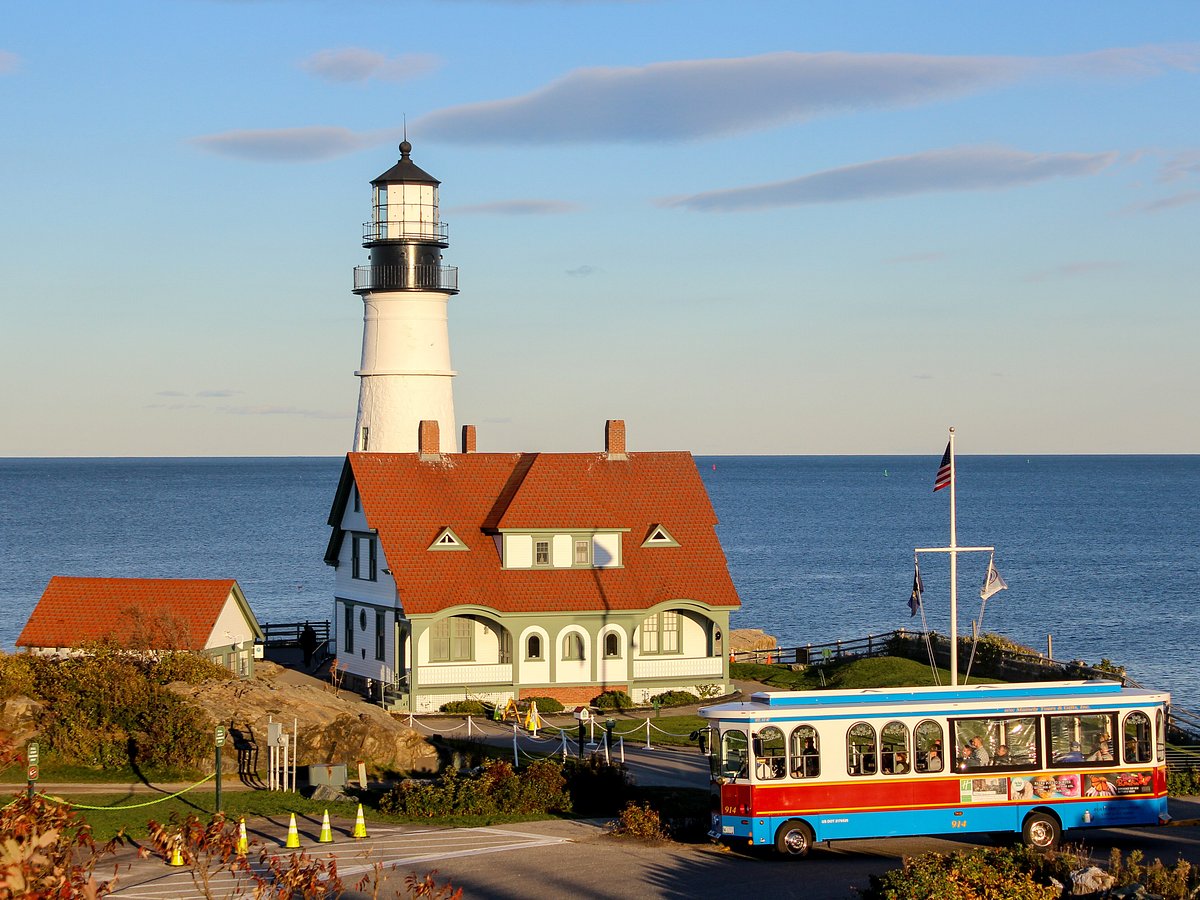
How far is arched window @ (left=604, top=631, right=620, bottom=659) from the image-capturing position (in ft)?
143

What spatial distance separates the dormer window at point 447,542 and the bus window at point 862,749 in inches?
815

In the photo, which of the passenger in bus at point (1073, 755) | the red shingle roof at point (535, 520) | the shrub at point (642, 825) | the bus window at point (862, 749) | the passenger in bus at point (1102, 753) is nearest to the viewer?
the bus window at point (862, 749)

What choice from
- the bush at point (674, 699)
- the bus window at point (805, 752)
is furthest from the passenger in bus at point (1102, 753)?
the bush at point (674, 699)

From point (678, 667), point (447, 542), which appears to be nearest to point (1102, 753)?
point (678, 667)

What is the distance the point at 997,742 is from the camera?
1003 inches

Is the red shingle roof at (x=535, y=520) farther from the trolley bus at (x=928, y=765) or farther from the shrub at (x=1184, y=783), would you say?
the trolley bus at (x=928, y=765)

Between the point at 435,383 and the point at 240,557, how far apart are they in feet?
236

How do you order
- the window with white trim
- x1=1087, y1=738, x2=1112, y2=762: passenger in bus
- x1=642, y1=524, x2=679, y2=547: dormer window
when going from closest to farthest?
x1=1087, y1=738, x2=1112, y2=762: passenger in bus, the window with white trim, x1=642, y1=524, x2=679, y2=547: dormer window

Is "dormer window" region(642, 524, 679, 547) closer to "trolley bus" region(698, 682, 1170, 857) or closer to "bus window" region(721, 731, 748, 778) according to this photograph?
"trolley bus" region(698, 682, 1170, 857)

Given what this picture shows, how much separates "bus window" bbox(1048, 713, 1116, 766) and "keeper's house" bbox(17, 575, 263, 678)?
2179 cm

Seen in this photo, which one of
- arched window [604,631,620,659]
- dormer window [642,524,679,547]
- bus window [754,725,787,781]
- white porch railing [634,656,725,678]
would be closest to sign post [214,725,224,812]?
bus window [754,725,787,781]

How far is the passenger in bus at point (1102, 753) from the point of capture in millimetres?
25672

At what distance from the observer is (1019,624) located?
76.2 metres

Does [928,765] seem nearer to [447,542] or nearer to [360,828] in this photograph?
[360,828]
